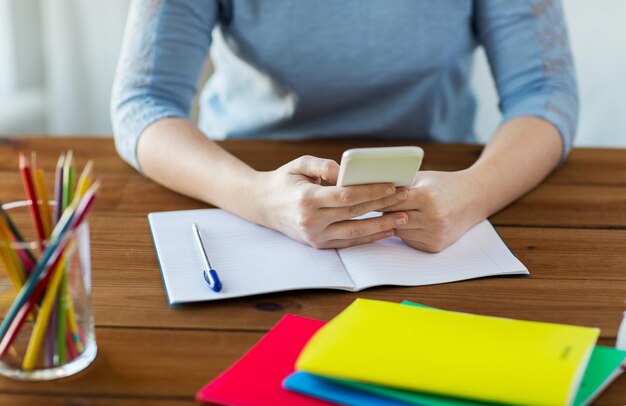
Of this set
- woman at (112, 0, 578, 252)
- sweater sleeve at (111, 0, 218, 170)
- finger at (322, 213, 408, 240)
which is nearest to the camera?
finger at (322, 213, 408, 240)

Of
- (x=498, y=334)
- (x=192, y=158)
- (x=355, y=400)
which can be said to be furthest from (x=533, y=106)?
(x=355, y=400)

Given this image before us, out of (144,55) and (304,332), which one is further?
(144,55)

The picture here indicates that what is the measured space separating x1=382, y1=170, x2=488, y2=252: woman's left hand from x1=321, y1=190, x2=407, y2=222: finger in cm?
2

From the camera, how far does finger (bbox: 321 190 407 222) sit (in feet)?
3.10

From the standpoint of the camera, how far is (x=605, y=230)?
1.08 m

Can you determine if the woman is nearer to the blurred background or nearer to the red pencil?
the red pencil

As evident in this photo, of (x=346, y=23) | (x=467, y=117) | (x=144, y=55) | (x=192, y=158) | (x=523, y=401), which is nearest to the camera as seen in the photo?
(x=523, y=401)

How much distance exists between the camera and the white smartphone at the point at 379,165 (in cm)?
86

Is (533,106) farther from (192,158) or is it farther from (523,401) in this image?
(523,401)

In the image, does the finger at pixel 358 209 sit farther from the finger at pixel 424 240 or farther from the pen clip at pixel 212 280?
the pen clip at pixel 212 280

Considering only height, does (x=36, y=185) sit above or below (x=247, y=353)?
above

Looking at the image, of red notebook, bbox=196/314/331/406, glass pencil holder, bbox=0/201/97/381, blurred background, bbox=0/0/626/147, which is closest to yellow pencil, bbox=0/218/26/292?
glass pencil holder, bbox=0/201/97/381

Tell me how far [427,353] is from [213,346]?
0.21m

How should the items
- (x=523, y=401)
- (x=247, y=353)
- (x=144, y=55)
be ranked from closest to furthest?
(x=523, y=401) < (x=247, y=353) < (x=144, y=55)
